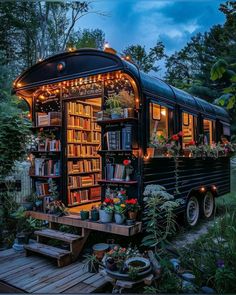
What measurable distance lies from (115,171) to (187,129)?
88.9 inches

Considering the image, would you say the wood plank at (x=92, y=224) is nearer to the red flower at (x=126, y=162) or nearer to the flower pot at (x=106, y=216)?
the flower pot at (x=106, y=216)

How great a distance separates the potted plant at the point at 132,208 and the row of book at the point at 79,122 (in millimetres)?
2376

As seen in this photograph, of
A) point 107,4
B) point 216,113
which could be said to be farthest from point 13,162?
point 216,113

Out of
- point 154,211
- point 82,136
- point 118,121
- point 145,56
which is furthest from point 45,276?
point 145,56

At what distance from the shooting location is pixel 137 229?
3.62m

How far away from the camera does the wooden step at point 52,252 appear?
3.57m

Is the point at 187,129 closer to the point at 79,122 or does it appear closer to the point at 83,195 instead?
the point at 79,122

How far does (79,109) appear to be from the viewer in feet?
18.6

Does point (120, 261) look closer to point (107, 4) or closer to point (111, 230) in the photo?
point (111, 230)

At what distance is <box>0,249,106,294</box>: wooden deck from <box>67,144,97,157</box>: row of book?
88.0 inches

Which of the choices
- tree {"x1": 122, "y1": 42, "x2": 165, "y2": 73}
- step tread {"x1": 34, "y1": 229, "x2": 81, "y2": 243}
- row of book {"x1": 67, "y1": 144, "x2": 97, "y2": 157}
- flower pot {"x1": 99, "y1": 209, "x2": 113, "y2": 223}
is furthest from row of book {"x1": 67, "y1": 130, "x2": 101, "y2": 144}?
tree {"x1": 122, "y1": 42, "x2": 165, "y2": 73}

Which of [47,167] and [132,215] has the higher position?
[47,167]

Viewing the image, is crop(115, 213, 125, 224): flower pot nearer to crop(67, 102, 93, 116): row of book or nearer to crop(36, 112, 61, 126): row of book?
crop(36, 112, 61, 126): row of book

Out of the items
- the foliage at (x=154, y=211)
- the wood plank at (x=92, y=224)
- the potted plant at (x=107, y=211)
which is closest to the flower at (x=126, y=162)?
the foliage at (x=154, y=211)
